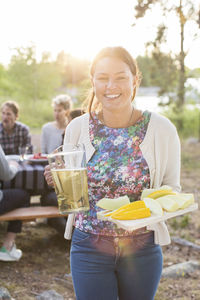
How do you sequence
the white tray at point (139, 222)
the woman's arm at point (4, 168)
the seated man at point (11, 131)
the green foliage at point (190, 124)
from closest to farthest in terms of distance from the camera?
1. the white tray at point (139, 222)
2. the woman's arm at point (4, 168)
3. the seated man at point (11, 131)
4. the green foliage at point (190, 124)

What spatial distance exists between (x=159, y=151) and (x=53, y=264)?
2838mm

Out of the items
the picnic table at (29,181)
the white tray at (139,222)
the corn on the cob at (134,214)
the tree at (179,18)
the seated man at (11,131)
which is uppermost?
the tree at (179,18)

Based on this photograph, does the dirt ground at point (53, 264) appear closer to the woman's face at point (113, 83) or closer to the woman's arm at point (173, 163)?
the woman's arm at point (173, 163)

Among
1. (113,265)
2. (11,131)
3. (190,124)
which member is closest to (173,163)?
(113,265)

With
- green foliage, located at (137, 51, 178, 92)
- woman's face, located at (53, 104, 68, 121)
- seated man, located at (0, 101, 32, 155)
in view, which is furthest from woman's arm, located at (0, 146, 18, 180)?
green foliage, located at (137, 51, 178, 92)

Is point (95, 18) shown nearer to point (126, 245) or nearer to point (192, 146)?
point (126, 245)

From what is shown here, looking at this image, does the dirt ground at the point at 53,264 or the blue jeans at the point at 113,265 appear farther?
the dirt ground at the point at 53,264

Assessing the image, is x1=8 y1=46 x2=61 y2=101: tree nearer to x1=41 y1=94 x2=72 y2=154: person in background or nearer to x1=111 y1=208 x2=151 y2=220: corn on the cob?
x1=41 y1=94 x2=72 y2=154: person in background

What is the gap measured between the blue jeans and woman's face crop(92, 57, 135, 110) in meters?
0.59

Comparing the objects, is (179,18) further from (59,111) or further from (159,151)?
(159,151)

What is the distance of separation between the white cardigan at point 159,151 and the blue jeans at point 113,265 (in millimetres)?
80

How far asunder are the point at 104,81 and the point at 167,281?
2.66 meters

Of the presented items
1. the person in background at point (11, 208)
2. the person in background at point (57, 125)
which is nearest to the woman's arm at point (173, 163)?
the person in background at point (11, 208)

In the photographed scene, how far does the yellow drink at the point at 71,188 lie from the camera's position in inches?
57.4
